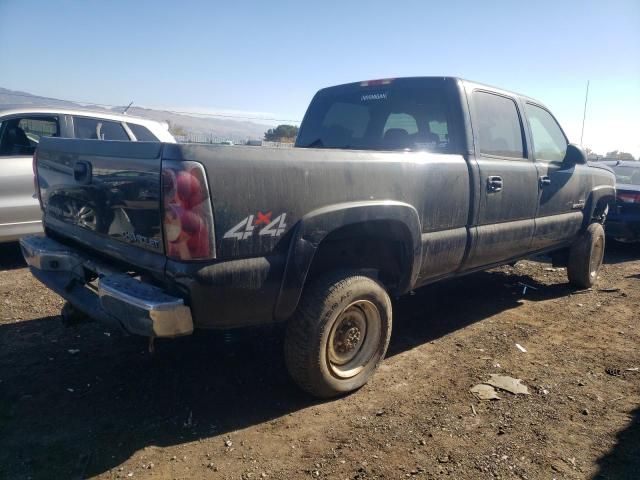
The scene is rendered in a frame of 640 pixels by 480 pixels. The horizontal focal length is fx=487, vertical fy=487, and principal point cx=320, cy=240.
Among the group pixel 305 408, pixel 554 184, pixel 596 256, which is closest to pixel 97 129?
pixel 305 408

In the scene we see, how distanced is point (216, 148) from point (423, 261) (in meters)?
1.72

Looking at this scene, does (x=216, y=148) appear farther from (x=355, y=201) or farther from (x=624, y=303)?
(x=624, y=303)

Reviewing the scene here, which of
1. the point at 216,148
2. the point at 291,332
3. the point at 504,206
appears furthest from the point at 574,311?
the point at 216,148

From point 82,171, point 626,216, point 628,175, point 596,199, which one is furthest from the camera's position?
point 628,175

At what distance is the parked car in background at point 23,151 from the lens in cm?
546

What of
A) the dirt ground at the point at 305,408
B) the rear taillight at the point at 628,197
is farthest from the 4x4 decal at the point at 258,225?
the rear taillight at the point at 628,197

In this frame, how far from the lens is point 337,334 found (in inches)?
121

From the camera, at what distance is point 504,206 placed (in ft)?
13.3

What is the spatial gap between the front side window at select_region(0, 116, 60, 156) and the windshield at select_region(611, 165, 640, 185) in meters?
9.05

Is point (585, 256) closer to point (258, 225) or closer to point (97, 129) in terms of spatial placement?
point (258, 225)

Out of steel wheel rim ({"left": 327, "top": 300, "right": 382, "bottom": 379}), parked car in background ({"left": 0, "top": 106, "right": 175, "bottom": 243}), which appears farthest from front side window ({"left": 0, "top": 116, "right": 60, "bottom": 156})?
steel wheel rim ({"left": 327, "top": 300, "right": 382, "bottom": 379})

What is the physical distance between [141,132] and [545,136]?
4.99 m

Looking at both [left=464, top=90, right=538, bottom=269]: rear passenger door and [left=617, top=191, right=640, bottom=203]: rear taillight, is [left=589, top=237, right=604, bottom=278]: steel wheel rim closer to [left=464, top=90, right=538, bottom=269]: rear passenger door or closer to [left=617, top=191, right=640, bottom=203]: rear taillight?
[left=464, top=90, right=538, bottom=269]: rear passenger door

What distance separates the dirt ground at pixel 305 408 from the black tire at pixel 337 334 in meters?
0.17
